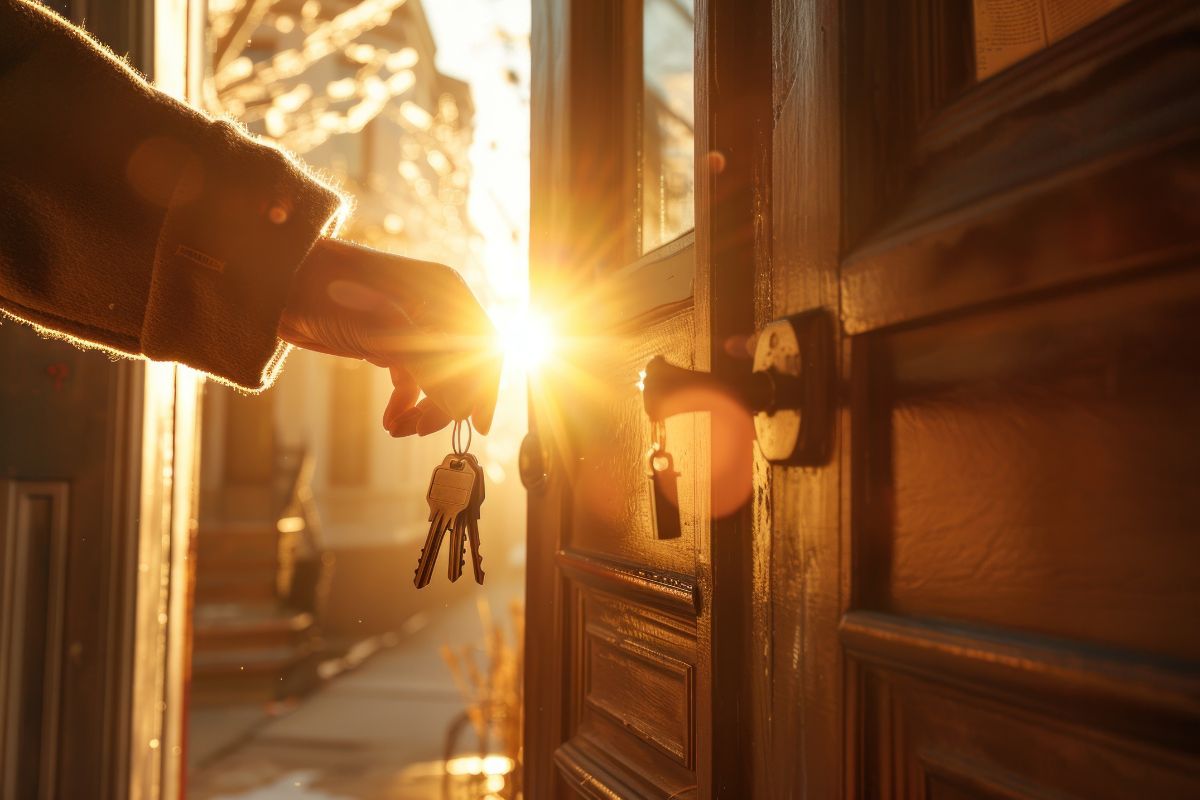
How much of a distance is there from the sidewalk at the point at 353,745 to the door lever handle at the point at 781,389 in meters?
3.72

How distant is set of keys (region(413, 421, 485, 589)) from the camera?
1.21m

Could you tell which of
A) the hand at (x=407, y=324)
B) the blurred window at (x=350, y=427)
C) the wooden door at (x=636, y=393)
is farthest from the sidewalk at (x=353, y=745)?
the blurred window at (x=350, y=427)

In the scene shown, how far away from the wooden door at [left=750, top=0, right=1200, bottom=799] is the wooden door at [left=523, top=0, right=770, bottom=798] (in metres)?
0.08

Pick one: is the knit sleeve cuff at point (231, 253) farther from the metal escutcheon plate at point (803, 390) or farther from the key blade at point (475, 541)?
the metal escutcheon plate at point (803, 390)

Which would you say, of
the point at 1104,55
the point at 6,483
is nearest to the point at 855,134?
the point at 1104,55

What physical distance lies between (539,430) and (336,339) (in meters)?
0.43

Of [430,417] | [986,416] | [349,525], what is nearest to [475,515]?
[430,417]

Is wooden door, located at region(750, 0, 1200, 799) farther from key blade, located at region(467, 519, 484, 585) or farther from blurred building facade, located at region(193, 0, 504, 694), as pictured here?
blurred building facade, located at region(193, 0, 504, 694)

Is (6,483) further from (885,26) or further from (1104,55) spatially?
(1104,55)

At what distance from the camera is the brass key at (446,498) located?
47.9 inches

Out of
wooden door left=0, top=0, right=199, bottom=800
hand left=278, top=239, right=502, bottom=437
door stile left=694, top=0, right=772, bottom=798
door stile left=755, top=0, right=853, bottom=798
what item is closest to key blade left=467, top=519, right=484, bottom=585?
hand left=278, top=239, right=502, bottom=437

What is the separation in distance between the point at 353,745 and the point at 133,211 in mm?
5650

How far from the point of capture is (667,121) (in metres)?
1.50

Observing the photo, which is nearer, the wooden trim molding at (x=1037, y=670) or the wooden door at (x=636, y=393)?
the wooden trim molding at (x=1037, y=670)
